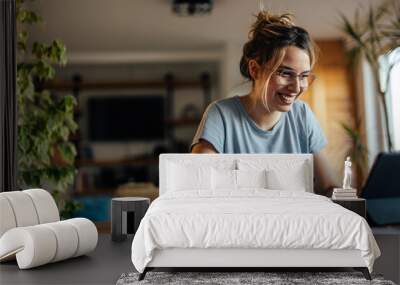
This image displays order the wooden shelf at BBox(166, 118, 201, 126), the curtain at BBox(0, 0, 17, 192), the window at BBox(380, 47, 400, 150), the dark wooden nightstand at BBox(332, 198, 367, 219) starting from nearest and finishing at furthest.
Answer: the dark wooden nightstand at BBox(332, 198, 367, 219)
the curtain at BBox(0, 0, 17, 192)
the window at BBox(380, 47, 400, 150)
the wooden shelf at BBox(166, 118, 201, 126)

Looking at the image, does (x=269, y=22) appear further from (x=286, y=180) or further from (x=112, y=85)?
(x=112, y=85)

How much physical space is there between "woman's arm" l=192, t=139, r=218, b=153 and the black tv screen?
2924 millimetres

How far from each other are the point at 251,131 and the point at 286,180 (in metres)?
0.74

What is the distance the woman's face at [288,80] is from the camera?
553 centimetres

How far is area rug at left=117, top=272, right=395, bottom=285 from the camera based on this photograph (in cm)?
360

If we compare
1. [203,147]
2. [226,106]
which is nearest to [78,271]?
[203,147]

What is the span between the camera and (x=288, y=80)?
5.57 m

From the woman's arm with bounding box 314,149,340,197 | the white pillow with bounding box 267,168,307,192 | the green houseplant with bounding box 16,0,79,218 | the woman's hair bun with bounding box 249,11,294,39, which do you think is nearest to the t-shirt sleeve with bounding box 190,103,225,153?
the white pillow with bounding box 267,168,307,192

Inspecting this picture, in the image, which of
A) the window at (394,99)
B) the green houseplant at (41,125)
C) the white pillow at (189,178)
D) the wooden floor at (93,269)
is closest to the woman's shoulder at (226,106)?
the white pillow at (189,178)

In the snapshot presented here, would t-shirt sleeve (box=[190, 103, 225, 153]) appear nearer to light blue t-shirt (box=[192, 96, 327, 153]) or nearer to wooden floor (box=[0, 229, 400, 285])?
light blue t-shirt (box=[192, 96, 327, 153])

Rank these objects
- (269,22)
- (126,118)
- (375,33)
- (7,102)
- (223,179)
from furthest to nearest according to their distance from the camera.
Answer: (126,118), (375,33), (269,22), (7,102), (223,179)

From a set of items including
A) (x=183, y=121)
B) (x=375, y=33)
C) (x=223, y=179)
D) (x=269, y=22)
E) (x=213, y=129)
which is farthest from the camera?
(x=183, y=121)

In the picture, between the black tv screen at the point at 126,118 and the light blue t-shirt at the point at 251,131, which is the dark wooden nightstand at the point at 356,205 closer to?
the light blue t-shirt at the point at 251,131

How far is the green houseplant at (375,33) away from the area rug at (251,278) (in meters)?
3.14
